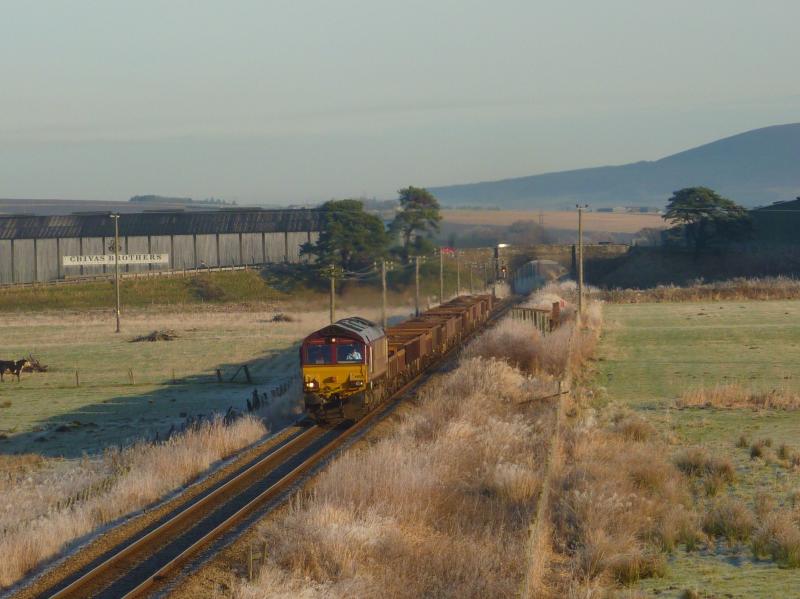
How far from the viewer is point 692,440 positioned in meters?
29.0

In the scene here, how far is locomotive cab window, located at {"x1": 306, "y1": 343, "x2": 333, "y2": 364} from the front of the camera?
33.7 m

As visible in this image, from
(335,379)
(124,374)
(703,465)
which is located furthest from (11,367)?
(703,465)

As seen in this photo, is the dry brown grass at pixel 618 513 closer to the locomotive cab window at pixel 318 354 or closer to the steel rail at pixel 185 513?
the steel rail at pixel 185 513

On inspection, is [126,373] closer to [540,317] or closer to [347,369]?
[540,317]

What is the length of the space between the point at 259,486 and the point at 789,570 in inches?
476

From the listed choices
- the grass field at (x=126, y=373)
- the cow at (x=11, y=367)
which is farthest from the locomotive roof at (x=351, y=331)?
the cow at (x=11, y=367)

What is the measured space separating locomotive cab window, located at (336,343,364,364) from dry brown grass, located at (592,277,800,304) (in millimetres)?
67136

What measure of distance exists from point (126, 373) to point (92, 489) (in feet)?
109

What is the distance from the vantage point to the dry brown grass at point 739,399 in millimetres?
35125

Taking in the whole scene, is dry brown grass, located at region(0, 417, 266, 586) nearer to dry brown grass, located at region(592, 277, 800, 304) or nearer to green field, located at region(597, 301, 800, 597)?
green field, located at region(597, 301, 800, 597)

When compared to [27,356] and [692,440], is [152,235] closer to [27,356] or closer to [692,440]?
[27,356]

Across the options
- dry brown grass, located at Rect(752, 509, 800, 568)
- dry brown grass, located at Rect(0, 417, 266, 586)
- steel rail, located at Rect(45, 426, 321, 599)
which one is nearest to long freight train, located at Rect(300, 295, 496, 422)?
steel rail, located at Rect(45, 426, 321, 599)

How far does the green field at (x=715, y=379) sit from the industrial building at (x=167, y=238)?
5532 centimetres

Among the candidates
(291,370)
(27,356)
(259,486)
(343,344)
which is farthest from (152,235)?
(259,486)
